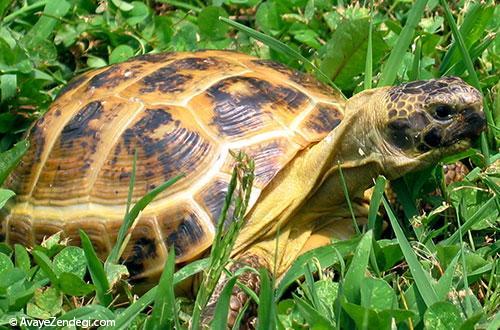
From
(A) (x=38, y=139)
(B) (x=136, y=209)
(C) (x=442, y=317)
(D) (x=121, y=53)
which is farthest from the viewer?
(D) (x=121, y=53)

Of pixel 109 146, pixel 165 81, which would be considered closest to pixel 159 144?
pixel 109 146

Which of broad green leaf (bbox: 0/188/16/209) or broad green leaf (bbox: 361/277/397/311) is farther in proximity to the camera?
broad green leaf (bbox: 0/188/16/209)

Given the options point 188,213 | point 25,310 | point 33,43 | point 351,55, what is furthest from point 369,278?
point 33,43

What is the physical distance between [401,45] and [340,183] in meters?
0.71

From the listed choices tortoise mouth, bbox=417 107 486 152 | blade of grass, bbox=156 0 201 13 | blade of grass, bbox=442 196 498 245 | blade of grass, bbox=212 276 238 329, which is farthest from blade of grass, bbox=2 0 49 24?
blade of grass, bbox=212 276 238 329

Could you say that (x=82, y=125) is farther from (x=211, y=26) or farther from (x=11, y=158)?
(x=211, y=26)

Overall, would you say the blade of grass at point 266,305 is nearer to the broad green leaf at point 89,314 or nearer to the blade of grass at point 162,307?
the blade of grass at point 162,307

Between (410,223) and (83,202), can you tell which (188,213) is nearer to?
(83,202)

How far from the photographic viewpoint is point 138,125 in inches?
139

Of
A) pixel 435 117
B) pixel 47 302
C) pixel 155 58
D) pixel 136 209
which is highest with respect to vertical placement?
pixel 435 117

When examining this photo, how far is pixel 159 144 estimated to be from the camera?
11.3ft

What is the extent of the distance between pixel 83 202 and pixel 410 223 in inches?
45.0

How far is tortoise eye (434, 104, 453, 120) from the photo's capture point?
3.23 m

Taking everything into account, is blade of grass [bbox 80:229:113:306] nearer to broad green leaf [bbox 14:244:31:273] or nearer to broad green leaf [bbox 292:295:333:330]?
broad green leaf [bbox 14:244:31:273]
